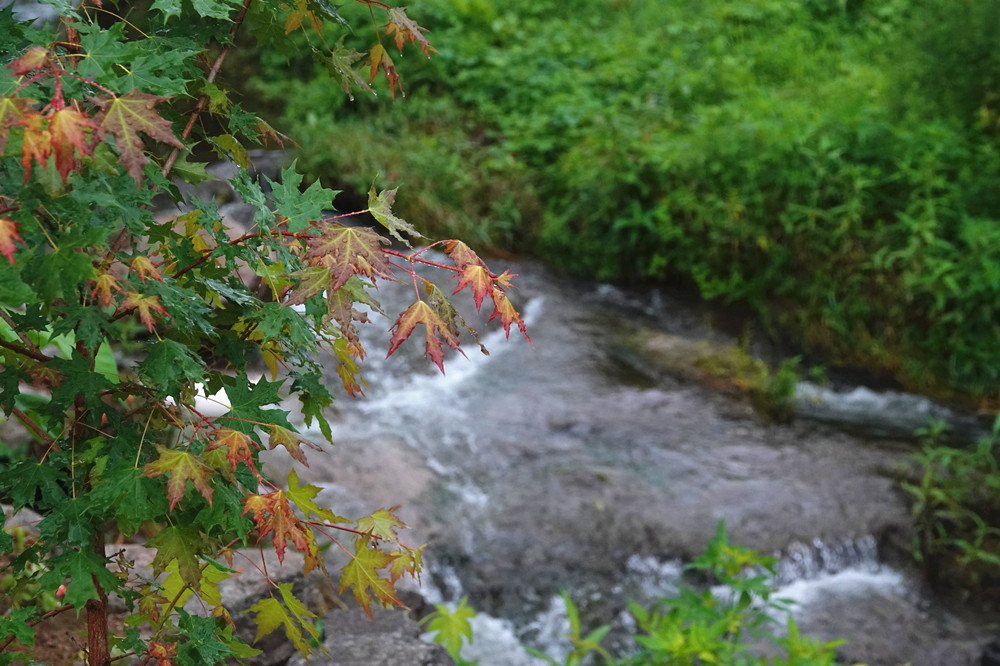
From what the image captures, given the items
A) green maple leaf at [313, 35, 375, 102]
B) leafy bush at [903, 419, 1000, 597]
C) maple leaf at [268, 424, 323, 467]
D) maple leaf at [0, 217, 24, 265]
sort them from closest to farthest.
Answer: maple leaf at [0, 217, 24, 265] → maple leaf at [268, 424, 323, 467] → green maple leaf at [313, 35, 375, 102] → leafy bush at [903, 419, 1000, 597]

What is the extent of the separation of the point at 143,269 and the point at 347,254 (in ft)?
1.01

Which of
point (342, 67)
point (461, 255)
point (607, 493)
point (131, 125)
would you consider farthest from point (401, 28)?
point (607, 493)

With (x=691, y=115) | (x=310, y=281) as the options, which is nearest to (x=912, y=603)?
(x=310, y=281)

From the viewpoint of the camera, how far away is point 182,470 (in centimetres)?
121

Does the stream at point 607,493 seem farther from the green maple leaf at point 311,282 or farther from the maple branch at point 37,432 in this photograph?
the green maple leaf at point 311,282

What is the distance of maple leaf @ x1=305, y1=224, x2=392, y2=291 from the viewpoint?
48.6 inches

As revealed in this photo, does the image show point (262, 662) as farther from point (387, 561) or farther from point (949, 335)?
point (949, 335)

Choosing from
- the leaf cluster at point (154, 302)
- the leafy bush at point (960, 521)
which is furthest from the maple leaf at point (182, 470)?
the leafy bush at point (960, 521)

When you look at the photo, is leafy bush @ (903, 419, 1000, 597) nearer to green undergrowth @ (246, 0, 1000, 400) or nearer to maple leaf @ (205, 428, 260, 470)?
green undergrowth @ (246, 0, 1000, 400)

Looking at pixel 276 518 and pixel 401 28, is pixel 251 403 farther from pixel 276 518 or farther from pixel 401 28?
pixel 401 28

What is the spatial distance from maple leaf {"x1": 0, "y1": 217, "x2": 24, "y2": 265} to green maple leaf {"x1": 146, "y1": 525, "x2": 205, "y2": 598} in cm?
52

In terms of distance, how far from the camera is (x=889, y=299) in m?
5.91

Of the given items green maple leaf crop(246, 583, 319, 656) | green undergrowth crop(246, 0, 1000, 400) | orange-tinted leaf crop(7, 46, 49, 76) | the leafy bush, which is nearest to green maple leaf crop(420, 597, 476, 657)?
green maple leaf crop(246, 583, 319, 656)

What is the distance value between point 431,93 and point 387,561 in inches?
309
